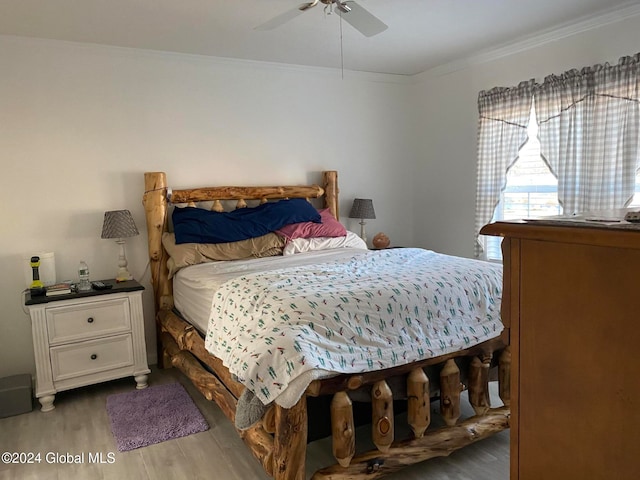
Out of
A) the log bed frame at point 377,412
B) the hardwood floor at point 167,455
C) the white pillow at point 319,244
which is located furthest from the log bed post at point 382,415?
the white pillow at point 319,244

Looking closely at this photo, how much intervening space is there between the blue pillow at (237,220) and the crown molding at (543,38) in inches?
76.5

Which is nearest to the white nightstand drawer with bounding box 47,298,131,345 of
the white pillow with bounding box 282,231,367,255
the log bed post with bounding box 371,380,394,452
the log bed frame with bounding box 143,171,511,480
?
the log bed frame with bounding box 143,171,511,480

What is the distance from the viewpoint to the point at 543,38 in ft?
12.0

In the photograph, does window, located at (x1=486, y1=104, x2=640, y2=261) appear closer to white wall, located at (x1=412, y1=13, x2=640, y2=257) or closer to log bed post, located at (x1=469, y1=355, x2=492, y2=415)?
white wall, located at (x1=412, y1=13, x2=640, y2=257)

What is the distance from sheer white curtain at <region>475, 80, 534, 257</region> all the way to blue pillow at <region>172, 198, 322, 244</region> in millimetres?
1512

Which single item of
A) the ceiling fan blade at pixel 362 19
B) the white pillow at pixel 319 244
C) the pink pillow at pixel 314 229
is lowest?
the white pillow at pixel 319 244

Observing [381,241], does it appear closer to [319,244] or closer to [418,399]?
[319,244]

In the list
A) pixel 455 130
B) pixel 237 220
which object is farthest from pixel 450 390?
pixel 455 130

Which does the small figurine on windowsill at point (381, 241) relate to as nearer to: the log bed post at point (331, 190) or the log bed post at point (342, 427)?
the log bed post at point (331, 190)

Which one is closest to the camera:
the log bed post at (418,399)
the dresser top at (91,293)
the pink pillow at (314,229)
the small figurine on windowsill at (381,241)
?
the log bed post at (418,399)

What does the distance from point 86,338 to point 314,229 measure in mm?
1909

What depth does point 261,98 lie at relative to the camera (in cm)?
424

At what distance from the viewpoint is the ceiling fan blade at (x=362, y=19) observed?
242cm

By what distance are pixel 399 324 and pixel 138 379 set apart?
211cm
